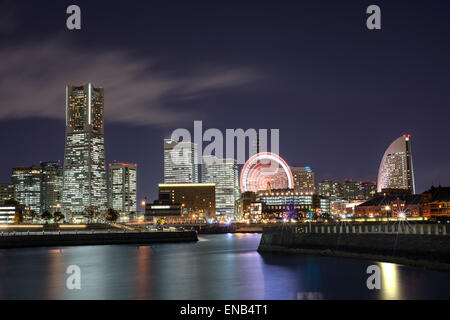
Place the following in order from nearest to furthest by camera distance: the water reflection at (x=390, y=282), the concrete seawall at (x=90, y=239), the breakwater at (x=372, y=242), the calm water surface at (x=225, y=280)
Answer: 1. the water reflection at (x=390, y=282)
2. the calm water surface at (x=225, y=280)
3. the breakwater at (x=372, y=242)
4. the concrete seawall at (x=90, y=239)

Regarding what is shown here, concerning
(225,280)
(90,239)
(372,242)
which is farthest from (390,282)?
(90,239)

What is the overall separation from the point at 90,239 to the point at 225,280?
283ft

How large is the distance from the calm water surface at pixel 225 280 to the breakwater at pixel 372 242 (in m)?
1.74

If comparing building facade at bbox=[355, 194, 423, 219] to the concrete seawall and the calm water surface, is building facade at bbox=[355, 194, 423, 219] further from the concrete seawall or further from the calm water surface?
the calm water surface

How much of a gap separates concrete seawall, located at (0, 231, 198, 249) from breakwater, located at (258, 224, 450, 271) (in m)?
60.0

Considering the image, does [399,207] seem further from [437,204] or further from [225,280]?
[225,280]

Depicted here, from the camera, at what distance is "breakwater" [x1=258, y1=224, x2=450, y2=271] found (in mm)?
53875

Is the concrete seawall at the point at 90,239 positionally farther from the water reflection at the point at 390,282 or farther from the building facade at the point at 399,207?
the water reflection at the point at 390,282

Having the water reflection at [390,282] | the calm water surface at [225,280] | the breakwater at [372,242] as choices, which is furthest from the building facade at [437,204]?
the water reflection at [390,282]

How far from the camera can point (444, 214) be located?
15712 centimetres

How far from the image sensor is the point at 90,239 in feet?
457

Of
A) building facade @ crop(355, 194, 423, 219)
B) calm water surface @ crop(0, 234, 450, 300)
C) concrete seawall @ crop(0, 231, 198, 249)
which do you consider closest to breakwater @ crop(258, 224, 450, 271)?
calm water surface @ crop(0, 234, 450, 300)

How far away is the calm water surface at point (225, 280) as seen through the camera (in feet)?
158
